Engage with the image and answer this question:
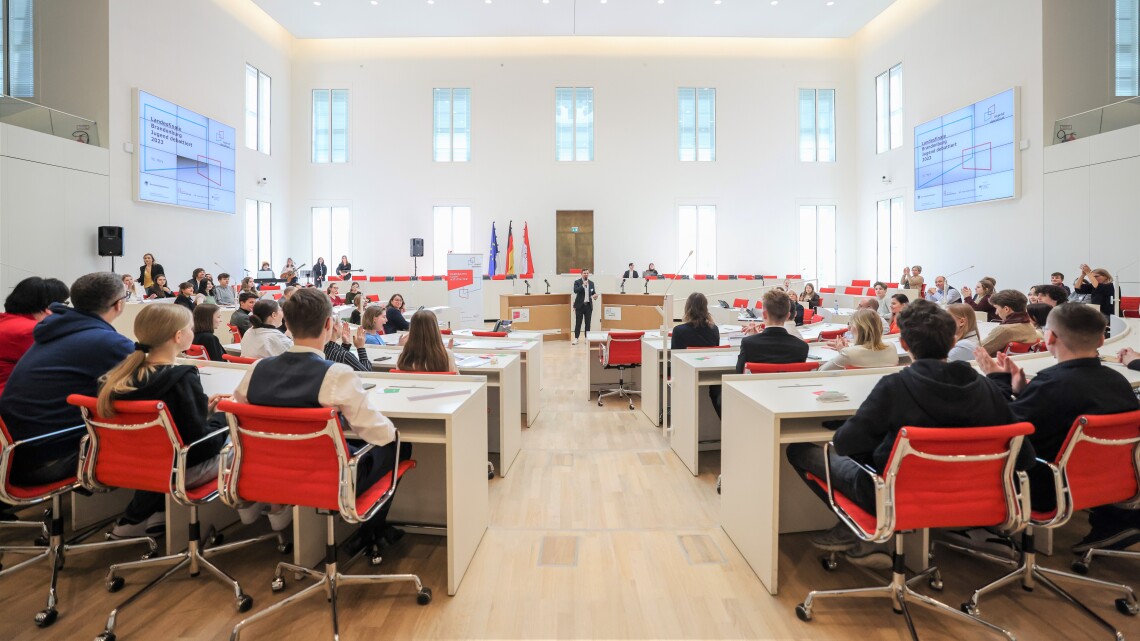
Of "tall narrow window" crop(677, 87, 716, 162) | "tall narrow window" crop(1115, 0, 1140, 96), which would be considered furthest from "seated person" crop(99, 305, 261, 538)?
"tall narrow window" crop(677, 87, 716, 162)

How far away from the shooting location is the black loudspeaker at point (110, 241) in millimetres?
9453

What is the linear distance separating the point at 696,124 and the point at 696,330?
12.0m

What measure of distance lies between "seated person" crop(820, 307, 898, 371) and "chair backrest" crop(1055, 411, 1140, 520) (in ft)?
4.37

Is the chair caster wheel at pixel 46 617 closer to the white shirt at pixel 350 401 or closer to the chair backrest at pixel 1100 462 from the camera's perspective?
the white shirt at pixel 350 401

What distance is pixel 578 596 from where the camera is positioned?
252 cm

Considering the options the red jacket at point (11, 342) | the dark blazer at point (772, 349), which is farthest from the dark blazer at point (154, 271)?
the dark blazer at point (772, 349)

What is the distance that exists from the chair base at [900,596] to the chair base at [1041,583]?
0.56 ft

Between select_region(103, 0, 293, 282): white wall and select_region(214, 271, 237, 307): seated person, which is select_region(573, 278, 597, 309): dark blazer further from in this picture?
select_region(103, 0, 293, 282): white wall

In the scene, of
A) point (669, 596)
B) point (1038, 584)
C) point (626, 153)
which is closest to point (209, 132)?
point (626, 153)

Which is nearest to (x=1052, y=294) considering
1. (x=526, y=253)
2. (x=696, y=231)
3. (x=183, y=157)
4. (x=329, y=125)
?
(x=696, y=231)

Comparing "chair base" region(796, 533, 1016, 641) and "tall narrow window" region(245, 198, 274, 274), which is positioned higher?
"tall narrow window" region(245, 198, 274, 274)

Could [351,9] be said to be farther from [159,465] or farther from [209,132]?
[159,465]

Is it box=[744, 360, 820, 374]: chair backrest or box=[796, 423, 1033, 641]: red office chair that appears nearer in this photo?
box=[796, 423, 1033, 641]: red office chair

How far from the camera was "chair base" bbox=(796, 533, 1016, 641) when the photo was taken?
2.12 m
